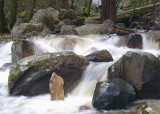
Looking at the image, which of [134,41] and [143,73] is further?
[134,41]

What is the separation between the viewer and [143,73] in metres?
5.05

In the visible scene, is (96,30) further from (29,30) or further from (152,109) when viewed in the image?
(152,109)

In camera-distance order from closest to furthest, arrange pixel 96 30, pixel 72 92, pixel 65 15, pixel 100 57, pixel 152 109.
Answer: pixel 152 109 → pixel 72 92 → pixel 100 57 → pixel 96 30 → pixel 65 15

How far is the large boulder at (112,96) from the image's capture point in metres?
4.48

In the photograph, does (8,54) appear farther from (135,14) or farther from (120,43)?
(135,14)

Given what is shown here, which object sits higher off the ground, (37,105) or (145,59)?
(145,59)

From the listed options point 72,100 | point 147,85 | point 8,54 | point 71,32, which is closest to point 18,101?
point 72,100

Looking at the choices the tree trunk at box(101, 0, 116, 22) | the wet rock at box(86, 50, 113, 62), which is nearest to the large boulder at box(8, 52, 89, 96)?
the wet rock at box(86, 50, 113, 62)

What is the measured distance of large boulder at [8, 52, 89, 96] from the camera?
5.52 metres

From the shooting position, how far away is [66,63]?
5762 millimetres

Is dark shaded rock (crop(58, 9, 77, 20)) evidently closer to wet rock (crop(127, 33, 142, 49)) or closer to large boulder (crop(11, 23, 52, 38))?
large boulder (crop(11, 23, 52, 38))

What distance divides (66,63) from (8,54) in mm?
4667

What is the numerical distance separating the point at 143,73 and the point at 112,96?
3.51 ft

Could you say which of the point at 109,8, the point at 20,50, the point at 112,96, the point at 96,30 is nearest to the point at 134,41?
the point at 96,30
